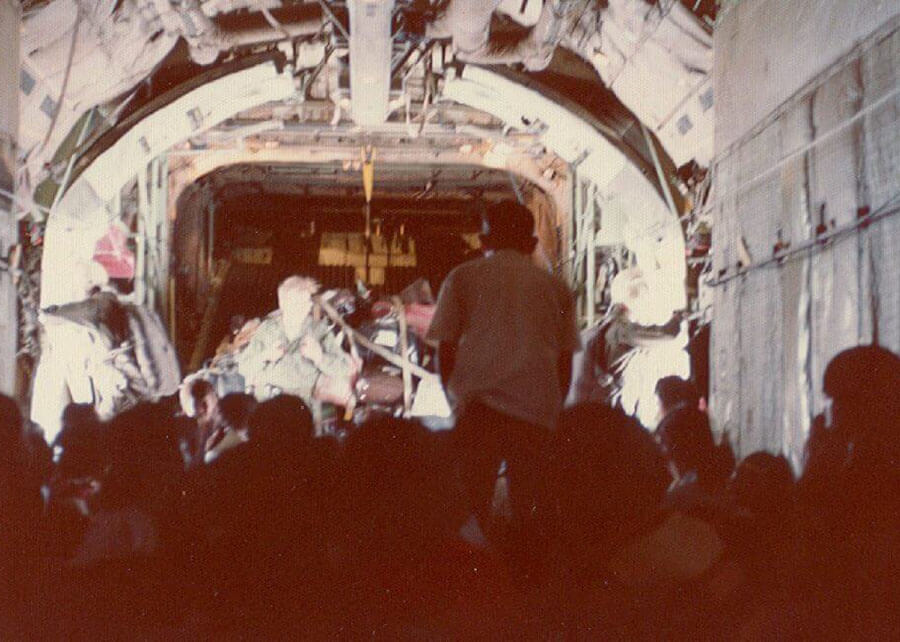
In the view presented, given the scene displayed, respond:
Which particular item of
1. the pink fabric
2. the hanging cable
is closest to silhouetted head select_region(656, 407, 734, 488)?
the hanging cable

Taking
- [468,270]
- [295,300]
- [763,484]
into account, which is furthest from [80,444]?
[763,484]

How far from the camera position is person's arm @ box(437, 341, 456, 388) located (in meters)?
2.58

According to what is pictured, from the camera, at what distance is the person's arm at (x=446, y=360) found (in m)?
2.58

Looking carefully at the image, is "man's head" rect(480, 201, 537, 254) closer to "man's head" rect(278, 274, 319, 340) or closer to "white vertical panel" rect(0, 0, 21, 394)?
"man's head" rect(278, 274, 319, 340)

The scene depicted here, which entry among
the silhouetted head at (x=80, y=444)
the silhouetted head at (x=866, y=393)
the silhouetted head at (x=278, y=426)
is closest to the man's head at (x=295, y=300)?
the silhouetted head at (x=278, y=426)

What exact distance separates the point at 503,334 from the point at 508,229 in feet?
1.04

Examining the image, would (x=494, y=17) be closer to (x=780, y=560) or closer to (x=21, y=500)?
(x=780, y=560)

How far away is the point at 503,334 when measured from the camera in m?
2.60

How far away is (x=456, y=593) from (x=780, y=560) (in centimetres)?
108

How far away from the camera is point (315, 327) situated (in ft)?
11.2

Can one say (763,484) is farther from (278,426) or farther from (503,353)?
(278,426)

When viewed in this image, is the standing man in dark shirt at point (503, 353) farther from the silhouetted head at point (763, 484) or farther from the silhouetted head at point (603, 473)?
the silhouetted head at point (763, 484)

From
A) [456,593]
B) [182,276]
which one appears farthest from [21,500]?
[456,593]

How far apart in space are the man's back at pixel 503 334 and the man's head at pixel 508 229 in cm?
3
